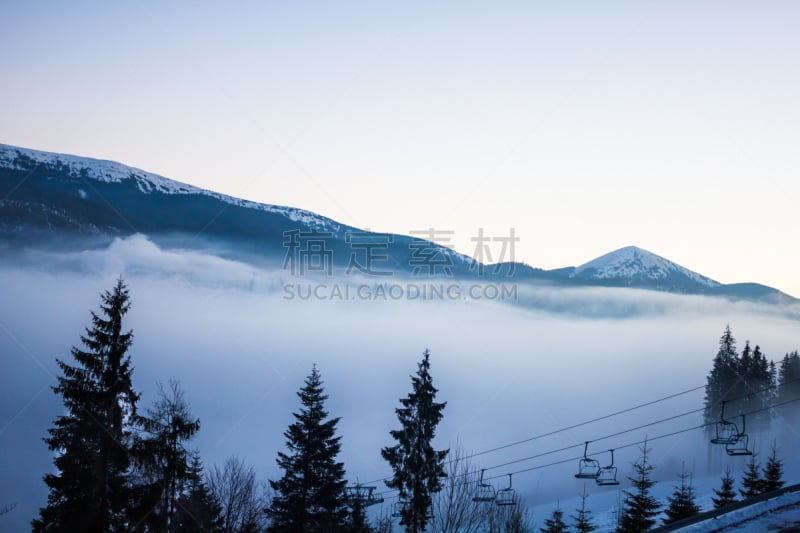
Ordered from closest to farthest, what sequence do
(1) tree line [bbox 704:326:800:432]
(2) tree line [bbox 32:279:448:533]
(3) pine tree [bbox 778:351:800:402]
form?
(2) tree line [bbox 32:279:448:533] < (1) tree line [bbox 704:326:800:432] < (3) pine tree [bbox 778:351:800:402]

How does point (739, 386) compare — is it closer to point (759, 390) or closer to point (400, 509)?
point (759, 390)

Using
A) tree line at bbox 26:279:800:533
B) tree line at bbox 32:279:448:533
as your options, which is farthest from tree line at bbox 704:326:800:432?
tree line at bbox 32:279:448:533

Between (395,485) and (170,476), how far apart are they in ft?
54.8

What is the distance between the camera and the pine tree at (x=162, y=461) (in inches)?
998

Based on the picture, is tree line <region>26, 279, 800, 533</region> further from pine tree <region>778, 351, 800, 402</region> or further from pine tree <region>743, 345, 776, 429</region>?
pine tree <region>778, 351, 800, 402</region>

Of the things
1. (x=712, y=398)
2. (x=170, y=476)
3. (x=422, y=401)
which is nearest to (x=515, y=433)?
(x=712, y=398)

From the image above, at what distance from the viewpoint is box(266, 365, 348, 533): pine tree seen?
3756 centimetres

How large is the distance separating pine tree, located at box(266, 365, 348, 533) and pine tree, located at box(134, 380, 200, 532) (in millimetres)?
10203

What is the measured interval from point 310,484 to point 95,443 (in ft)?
55.0

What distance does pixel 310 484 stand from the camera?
38.2 meters

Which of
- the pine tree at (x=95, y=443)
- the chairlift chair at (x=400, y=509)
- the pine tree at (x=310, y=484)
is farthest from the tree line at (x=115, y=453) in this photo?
the pine tree at (x=310, y=484)

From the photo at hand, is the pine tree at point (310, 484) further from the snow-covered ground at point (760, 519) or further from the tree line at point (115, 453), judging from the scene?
the snow-covered ground at point (760, 519)

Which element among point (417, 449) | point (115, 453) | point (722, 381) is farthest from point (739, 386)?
point (115, 453)

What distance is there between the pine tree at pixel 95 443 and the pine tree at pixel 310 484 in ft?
47.5
